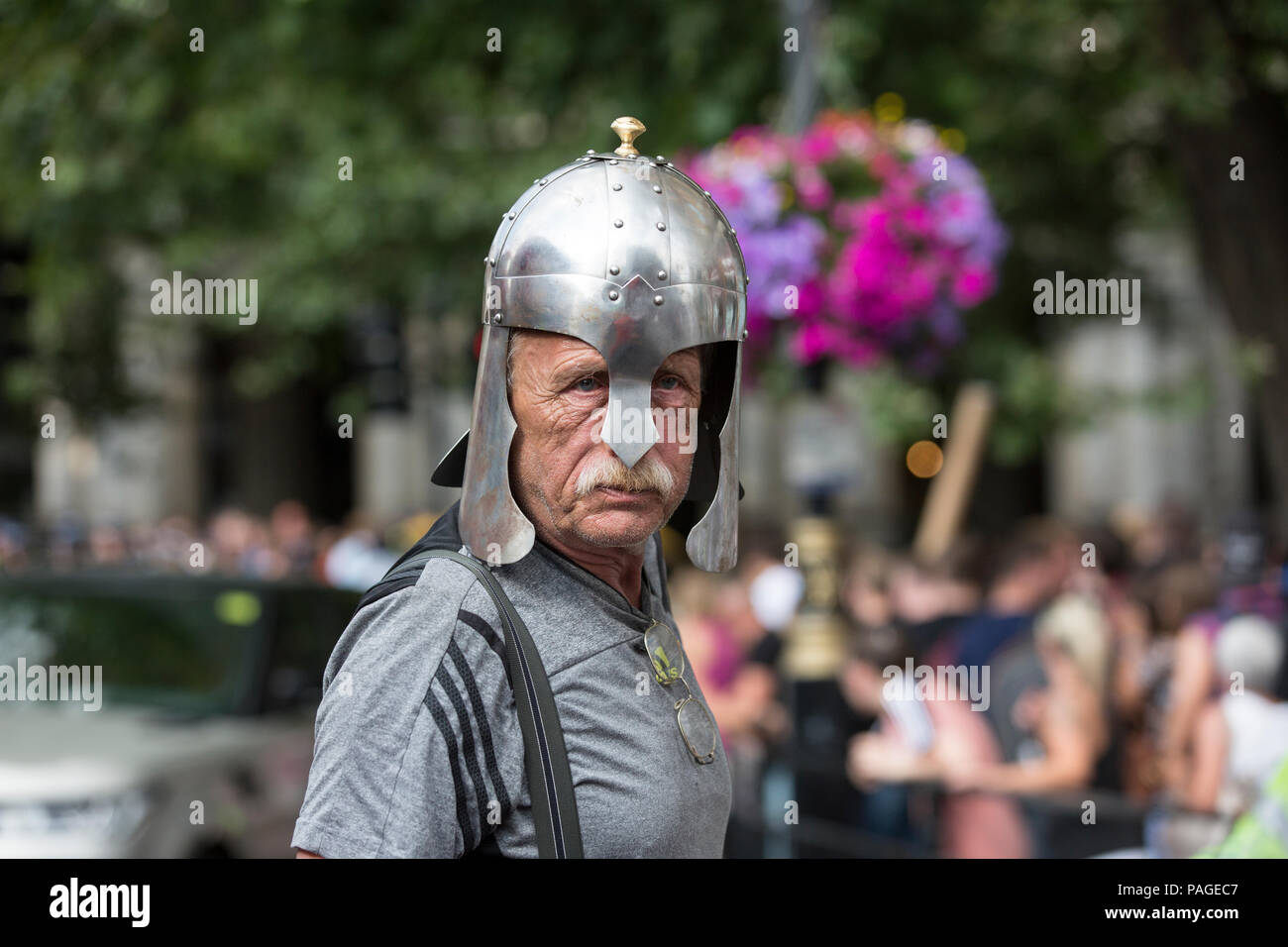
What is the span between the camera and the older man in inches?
66.1

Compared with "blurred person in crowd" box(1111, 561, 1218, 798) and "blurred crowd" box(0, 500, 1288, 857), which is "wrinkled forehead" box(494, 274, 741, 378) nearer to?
"blurred crowd" box(0, 500, 1288, 857)

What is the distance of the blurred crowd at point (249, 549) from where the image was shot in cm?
1184

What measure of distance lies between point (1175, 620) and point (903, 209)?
198cm

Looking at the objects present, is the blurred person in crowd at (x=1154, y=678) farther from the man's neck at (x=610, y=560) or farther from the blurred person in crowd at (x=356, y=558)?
the blurred person in crowd at (x=356, y=558)

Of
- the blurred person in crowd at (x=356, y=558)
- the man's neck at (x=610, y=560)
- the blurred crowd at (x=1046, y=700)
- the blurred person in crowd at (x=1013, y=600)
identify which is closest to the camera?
the man's neck at (x=610, y=560)

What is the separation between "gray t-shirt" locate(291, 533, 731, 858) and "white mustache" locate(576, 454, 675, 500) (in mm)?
133

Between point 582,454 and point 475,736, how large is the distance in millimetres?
348

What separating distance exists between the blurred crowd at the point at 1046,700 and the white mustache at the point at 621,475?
114 inches

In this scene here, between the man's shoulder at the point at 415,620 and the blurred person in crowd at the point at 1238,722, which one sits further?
the blurred person in crowd at the point at 1238,722

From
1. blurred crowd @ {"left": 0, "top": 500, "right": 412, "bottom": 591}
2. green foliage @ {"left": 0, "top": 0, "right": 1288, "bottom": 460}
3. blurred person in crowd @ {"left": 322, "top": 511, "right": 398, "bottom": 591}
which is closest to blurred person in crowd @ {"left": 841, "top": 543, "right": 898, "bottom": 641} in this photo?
green foliage @ {"left": 0, "top": 0, "right": 1288, "bottom": 460}

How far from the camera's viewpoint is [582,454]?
1825 millimetres

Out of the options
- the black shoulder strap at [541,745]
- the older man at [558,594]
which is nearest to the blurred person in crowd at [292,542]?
the older man at [558,594]

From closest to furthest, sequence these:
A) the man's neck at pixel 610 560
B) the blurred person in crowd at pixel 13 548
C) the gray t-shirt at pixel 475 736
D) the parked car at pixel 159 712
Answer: the gray t-shirt at pixel 475 736 < the man's neck at pixel 610 560 < the parked car at pixel 159 712 < the blurred person in crowd at pixel 13 548

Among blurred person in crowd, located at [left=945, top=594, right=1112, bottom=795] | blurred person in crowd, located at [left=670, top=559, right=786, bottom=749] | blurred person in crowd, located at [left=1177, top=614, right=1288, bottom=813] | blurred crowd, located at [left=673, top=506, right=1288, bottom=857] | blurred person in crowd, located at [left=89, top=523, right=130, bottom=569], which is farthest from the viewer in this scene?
blurred person in crowd, located at [left=89, top=523, right=130, bottom=569]
